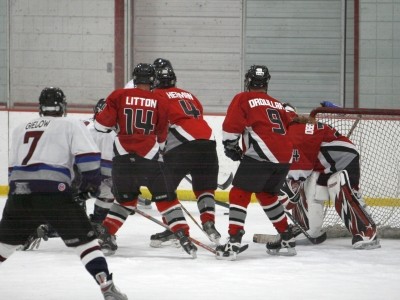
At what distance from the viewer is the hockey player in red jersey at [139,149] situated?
5.78m

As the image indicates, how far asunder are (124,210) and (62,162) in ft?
5.03

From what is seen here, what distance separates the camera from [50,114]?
14.8ft

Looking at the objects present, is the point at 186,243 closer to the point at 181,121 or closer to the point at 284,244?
the point at 284,244

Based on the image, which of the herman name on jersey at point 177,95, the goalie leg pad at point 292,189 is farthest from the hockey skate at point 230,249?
the herman name on jersey at point 177,95

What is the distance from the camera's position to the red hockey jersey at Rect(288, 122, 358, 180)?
6.28m

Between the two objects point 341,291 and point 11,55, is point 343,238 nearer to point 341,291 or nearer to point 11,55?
point 341,291

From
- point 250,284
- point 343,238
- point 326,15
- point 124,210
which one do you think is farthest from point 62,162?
point 326,15

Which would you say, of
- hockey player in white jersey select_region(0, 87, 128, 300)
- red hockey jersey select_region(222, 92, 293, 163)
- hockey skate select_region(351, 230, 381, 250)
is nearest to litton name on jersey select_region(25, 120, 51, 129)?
hockey player in white jersey select_region(0, 87, 128, 300)

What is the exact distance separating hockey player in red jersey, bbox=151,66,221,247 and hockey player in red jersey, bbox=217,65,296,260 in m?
0.38

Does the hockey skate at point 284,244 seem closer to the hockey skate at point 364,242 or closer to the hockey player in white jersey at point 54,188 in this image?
the hockey skate at point 364,242

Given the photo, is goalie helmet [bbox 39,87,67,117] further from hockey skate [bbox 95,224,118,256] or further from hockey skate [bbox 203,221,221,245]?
hockey skate [bbox 203,221,221,245]

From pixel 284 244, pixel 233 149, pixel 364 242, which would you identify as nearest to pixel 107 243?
pixel 233 149

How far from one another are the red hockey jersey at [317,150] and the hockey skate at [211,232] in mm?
608

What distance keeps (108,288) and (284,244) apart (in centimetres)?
181
